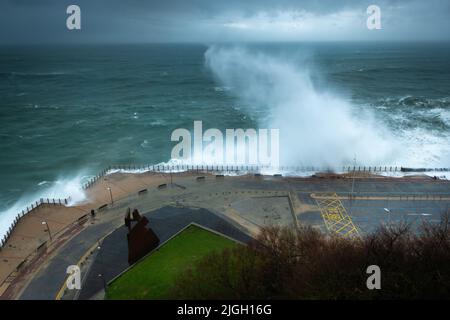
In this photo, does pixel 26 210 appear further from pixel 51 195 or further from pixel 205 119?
pixel 205 119

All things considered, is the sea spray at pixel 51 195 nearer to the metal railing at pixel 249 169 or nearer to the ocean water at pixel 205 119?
the ocean water at pixel 205 119

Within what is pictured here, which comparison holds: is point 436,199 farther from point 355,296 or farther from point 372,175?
point 355,296

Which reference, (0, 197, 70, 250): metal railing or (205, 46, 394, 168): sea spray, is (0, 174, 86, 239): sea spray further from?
(205, 46, 394, 168): sea spray

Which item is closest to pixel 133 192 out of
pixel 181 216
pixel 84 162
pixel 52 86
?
pixel 181 216

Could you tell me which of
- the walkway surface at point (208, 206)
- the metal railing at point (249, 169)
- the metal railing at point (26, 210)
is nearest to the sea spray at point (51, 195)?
the metal railing at point (26, 210)

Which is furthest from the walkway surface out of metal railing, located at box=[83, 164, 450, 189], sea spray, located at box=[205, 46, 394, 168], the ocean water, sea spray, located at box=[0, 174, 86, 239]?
sea spray, located at box=[205, 46, 394, 168]

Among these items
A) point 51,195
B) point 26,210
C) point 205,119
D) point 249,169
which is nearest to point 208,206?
point 249,169
